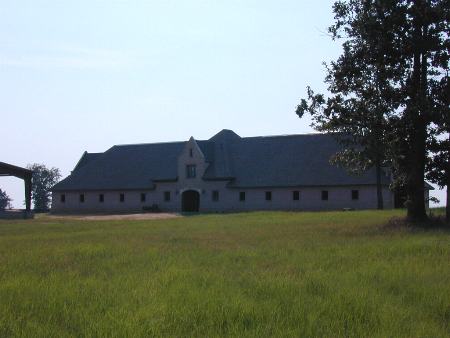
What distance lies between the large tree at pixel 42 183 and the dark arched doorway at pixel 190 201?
180ft

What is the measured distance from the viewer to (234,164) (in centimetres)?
6309

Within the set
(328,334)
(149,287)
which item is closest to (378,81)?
(149,287)

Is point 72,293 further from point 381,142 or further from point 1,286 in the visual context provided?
point 381,142

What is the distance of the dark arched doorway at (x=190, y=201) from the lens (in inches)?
2480

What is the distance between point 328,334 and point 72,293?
442cm

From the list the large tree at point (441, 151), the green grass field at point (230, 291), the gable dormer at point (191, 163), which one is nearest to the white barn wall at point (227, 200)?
the gable dormer at point (191, 163)

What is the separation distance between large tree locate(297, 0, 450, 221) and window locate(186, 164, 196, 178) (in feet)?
125

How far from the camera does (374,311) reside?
335 inches

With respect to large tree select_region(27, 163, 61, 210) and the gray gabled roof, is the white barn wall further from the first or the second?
large tree select_region(27, 163, 61, 210)

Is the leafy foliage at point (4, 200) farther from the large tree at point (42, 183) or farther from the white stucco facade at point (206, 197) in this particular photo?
the white stucco facade at point (206, 197)

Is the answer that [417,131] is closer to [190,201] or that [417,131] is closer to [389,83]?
[389,83]

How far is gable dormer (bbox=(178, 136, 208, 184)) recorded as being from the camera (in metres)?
62.4

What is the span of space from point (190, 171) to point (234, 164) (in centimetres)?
470

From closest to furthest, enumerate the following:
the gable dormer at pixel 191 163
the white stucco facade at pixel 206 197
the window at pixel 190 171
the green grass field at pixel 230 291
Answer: the green grass field at pixel 230 291
the white stucco facade at pixel 206 197
the gable dormer at pixel 191 163
the window at pixel 190 171
